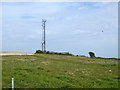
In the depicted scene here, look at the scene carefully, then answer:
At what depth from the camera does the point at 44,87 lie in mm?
8078

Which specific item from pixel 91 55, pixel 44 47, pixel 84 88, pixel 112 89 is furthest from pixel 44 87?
pixel 44 47

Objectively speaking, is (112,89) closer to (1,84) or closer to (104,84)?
(104,84)

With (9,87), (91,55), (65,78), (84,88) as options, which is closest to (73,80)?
(65,78)

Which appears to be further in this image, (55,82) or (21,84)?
(55,82)

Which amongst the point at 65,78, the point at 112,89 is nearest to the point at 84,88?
the point at 112,89

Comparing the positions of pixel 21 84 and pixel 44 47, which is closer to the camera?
pixel 21 84

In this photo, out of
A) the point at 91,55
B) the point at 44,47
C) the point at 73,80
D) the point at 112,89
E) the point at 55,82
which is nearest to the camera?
the point at 112,89

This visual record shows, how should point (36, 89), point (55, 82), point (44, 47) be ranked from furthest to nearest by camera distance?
point (44, 47), point (55, 82), point (36, 89)

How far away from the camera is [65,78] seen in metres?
10.3

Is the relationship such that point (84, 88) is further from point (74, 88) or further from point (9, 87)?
point (9, 87)

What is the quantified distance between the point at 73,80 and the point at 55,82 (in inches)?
47.1

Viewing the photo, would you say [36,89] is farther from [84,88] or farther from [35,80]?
[84,88]

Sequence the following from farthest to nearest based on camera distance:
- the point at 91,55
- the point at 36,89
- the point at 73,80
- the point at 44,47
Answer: the point at 44,47 < the point at 91,55 < the point at 73,80 < the point at 36,89

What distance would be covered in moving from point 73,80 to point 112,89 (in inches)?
90.0
